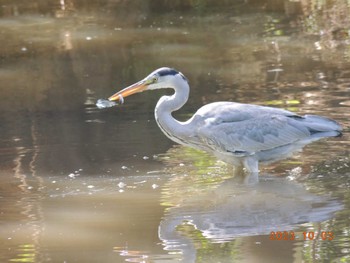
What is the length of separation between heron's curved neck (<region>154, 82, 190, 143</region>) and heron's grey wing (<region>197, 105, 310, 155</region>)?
0.64ft

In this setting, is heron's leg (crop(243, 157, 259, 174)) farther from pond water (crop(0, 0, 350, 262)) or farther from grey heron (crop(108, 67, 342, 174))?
pond water (crop(0, 0, 350, 262))

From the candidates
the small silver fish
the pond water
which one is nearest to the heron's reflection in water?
the pond water

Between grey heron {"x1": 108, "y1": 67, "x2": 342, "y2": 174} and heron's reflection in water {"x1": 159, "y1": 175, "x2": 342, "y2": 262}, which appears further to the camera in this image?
grey heron {"x1": 108, "y1": 67, "x2": 342, "y2": 174}

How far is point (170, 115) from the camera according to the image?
28.7ft

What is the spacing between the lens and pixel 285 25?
14773 mm

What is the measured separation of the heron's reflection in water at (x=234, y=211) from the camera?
6949 mm

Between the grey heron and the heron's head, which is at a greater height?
the heron's head

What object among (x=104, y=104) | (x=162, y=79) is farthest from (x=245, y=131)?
(x=104, y=104)

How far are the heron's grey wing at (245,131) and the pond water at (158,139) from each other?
1.00ft

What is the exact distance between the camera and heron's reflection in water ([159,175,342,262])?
6.95 metres

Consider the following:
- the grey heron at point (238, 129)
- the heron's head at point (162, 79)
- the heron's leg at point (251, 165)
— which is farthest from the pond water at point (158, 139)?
the heron's head at point (162, 79)
